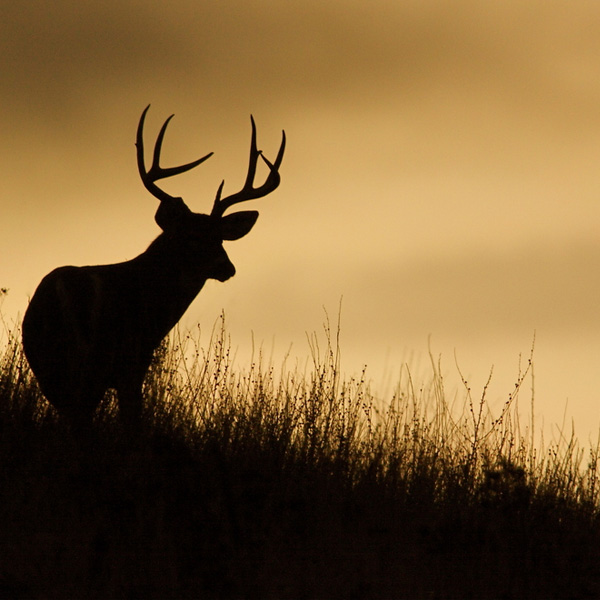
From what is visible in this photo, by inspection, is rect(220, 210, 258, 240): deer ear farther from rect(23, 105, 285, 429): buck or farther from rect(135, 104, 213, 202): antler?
rect(135, 104, 213, 202): antler

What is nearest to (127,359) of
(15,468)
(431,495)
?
(15,468)

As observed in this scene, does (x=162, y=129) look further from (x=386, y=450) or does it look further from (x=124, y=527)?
(x=124, y=527)

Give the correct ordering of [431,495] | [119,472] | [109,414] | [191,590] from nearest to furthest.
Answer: [191,590] → [119,472] → [431,495] → [109,414]

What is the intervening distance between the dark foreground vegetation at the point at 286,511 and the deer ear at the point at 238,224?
68.0 inches

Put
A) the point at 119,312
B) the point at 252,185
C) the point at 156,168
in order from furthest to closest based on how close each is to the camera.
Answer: the point at 252,185
the point at 156,168
the point at 119,312

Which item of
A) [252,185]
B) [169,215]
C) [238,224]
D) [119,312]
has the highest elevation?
[252,185]

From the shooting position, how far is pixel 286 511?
5750mm

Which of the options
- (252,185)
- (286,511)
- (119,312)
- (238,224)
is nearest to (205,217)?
(238,224)

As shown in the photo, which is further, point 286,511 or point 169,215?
point 169,215

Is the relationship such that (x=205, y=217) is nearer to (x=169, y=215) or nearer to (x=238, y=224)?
(x=169, y=215)

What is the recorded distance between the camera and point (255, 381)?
8289 mm

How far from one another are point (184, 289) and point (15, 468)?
8.00ft

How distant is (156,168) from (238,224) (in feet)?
2.80

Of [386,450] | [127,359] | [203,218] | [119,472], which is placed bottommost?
[119,472]
